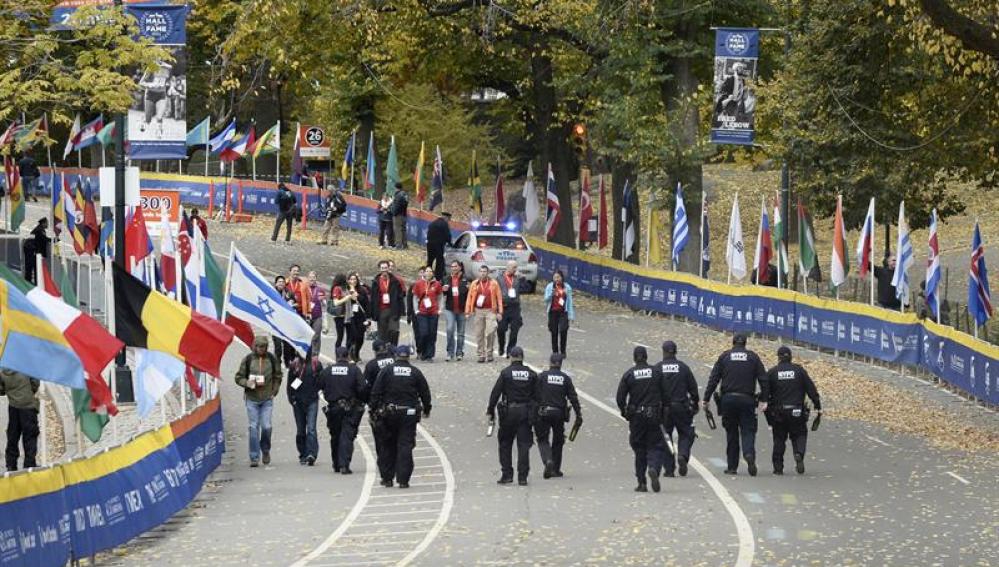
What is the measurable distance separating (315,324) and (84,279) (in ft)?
31.2

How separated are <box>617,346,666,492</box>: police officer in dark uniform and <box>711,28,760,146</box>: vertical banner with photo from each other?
19.0m

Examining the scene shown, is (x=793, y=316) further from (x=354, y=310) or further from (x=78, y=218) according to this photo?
(x=78, y=218)

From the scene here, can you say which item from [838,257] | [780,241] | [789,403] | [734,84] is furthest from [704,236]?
[789,403]

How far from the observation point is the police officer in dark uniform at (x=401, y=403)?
21750 mm

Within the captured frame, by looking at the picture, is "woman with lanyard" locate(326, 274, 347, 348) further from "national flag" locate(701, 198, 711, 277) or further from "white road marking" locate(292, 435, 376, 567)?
"national flag" locate(701, 198, 711, 277)

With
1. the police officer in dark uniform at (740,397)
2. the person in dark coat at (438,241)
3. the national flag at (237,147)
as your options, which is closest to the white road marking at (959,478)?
the police officer in dark uniform at (740,397)

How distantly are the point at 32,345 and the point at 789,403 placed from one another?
33.0 feet

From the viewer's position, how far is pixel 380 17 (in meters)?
Result: 39.1

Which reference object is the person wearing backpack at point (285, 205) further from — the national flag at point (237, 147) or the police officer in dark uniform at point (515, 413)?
the police officer in dark uniform at point (515, 413)

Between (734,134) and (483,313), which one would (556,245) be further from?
(483,313)

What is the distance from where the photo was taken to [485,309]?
32875mm

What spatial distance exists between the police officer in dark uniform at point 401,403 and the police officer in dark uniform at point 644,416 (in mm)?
2287

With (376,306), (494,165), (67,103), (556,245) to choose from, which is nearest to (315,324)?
(376,306)

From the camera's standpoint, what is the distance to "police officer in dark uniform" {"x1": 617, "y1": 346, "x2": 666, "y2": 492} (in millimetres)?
21328
